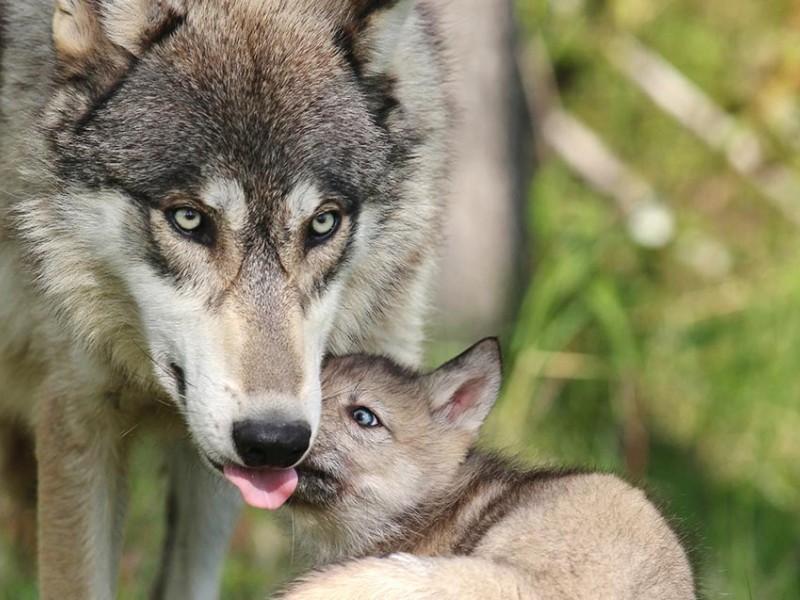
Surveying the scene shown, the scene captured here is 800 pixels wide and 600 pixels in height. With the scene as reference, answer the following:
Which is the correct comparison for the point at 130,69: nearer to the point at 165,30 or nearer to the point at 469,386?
the point at 165,30

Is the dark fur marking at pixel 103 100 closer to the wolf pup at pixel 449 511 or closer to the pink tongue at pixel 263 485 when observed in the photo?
the wolf pup at pixel 449 511

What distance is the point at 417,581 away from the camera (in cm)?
307

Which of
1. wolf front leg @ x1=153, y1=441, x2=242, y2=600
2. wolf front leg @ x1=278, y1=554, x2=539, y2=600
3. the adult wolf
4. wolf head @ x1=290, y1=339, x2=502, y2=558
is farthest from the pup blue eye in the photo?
wolf front leg @ x1=153, y1=441, x2=242, y2=600

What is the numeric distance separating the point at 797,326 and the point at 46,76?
4.16 meters

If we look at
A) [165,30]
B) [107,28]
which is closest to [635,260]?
[165,30]

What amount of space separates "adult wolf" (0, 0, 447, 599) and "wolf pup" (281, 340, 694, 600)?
21 centimetres

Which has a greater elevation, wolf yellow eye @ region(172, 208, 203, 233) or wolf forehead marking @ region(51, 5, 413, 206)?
wolf forehead marking @ region(51, 5, 413, 206)

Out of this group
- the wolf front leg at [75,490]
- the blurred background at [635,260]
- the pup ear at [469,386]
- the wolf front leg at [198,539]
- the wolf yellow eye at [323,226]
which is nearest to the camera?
the wolf yellow eye at [323,226]

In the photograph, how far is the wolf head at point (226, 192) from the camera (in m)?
3.49

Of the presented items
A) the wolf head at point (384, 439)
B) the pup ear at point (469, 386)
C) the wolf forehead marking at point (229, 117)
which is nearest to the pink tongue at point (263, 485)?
the wolf head at point (384, 439)

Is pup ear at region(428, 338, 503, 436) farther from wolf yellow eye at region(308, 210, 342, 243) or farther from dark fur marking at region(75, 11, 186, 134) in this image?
dark fur marking at region(75, 11, 186, 134)

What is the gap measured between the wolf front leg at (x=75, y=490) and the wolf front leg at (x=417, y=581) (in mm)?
1360

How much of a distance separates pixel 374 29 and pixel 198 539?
2.19 meters

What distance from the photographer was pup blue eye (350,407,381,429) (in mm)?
3732
